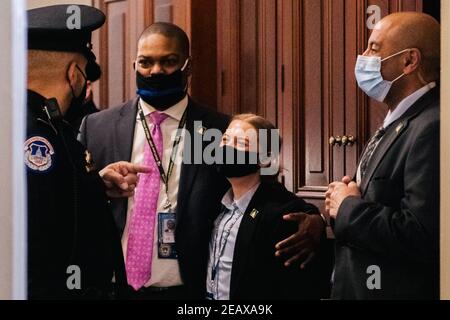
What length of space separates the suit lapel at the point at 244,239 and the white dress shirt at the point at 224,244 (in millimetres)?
15

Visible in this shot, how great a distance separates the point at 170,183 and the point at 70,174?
466 mm

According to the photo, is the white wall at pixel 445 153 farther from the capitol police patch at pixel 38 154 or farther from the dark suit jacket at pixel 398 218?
the capitol police patch at pixel 38 154

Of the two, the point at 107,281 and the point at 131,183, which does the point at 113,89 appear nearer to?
the point at 131,183

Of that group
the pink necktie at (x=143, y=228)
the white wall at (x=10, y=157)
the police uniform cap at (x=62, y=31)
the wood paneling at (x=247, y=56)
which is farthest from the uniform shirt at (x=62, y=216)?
the wood paneling at (x=247, y=56)

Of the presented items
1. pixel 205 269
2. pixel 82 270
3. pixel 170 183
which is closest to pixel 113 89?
pixel 170 183

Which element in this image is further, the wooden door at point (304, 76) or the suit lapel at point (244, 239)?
the wooden door at point (304, 76)

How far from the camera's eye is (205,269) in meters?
1.90

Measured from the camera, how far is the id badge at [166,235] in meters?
1.94

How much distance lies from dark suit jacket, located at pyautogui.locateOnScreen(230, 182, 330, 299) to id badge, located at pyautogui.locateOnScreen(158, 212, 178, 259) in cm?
22

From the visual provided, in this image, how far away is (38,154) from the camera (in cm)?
150

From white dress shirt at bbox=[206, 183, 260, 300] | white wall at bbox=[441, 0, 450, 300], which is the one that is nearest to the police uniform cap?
white dress shirt at bbox=[206, 183, 260, 300]
